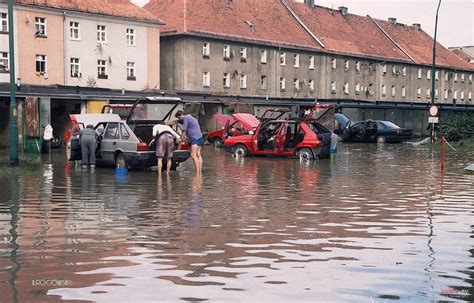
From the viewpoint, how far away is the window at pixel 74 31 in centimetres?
5100

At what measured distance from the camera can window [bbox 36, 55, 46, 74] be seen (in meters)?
48.8

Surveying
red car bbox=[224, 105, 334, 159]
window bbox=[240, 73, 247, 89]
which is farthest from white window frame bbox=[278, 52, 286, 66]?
red car bbox=[224, 105, 334, 159]

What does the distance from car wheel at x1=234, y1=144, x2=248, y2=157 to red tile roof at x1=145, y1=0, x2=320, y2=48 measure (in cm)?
2956

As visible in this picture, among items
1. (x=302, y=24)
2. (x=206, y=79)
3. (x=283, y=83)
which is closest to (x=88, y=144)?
(x=206, y=79)

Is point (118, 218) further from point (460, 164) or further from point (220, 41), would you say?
point (220, 41)

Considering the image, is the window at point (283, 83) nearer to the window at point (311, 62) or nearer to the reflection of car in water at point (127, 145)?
the window at point (311, 62)

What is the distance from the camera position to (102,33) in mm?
53344

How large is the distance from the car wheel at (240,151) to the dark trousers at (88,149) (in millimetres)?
8863

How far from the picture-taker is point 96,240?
9.18 meters

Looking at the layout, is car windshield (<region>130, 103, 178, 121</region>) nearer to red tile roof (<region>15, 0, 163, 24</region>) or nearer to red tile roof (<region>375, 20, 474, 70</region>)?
red tile roof (<region>15, 0, 163, 24</region>)

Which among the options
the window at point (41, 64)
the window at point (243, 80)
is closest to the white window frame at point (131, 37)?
the window at point (41, 64)

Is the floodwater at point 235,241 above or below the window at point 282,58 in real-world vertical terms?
below

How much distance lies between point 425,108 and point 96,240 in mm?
53580

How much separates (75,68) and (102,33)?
3.72 m
